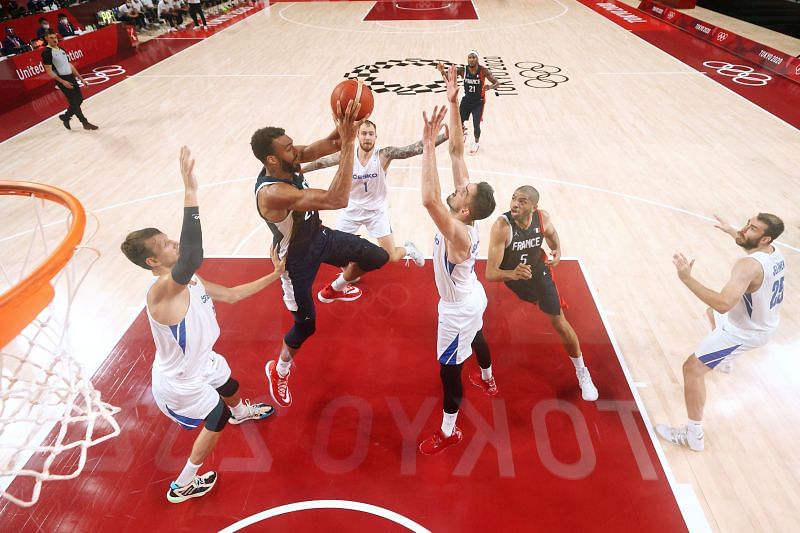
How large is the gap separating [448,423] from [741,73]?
41.4ft

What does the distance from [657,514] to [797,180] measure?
20.7 ft

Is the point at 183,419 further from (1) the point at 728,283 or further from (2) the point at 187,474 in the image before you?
(1) the point at 728,283

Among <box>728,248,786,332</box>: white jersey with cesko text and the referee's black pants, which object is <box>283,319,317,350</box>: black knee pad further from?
the referee's black pants

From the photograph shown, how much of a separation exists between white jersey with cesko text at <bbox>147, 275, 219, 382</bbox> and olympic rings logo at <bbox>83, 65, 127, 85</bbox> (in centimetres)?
1191

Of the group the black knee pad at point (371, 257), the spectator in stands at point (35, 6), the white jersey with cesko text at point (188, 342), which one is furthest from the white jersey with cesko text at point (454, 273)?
the spectator in stands at point (35, 6)

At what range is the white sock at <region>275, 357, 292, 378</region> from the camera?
12.5 ft

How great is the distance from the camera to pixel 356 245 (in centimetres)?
406

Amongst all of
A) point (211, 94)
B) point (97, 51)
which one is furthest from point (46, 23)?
point (211, 94)

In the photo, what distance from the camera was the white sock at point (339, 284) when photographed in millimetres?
4934

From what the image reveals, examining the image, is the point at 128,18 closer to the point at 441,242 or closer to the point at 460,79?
the point at 460,79

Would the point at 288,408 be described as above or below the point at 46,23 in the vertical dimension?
below

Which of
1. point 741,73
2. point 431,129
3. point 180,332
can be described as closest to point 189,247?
point 180,332

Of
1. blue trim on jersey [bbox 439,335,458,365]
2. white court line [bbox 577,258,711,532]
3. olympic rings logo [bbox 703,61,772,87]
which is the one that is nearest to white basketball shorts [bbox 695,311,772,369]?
white court line [bbox 577,258,711,532]

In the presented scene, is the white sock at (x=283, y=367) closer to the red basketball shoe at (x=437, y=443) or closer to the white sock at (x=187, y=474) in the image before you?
the white sock at (x=187, y=474)
